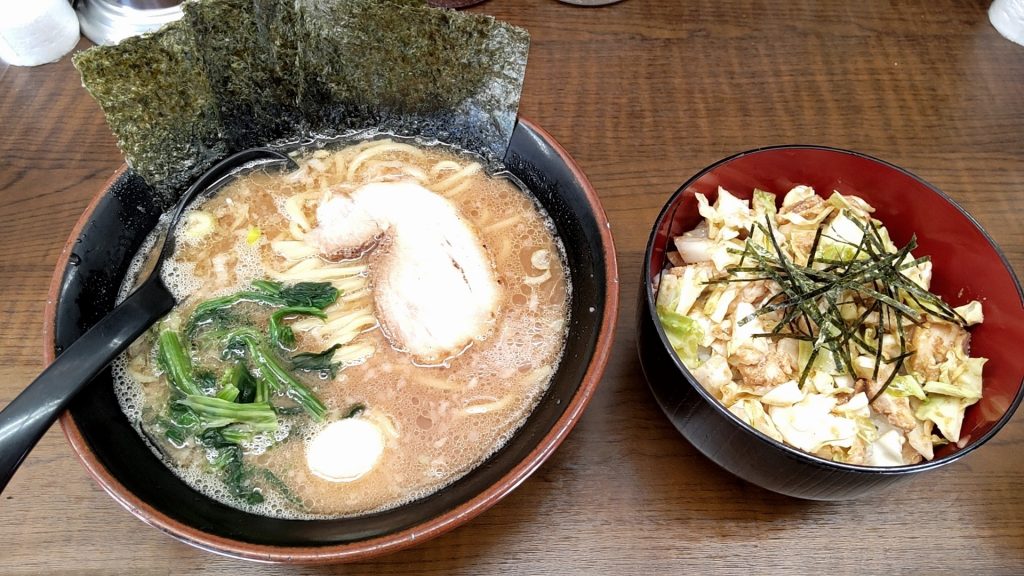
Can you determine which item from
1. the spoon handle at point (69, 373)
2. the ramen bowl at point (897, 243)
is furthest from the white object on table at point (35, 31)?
the ramen bowl at point (897, 243)

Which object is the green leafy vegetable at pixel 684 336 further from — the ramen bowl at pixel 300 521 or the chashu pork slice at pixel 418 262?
the chashu pork slice at pixel 418 262

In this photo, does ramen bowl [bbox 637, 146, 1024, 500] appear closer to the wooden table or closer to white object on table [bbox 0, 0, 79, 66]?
the wooden table

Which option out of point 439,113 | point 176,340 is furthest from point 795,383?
point 176,340

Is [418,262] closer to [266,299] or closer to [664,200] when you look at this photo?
[266,299]

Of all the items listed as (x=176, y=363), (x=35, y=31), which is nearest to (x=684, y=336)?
(x=176, y=363)

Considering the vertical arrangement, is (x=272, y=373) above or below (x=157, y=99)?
below
